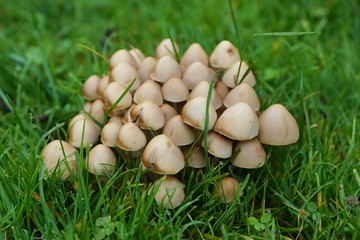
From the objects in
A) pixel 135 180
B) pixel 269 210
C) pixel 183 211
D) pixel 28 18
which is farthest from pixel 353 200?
pixel 28 18

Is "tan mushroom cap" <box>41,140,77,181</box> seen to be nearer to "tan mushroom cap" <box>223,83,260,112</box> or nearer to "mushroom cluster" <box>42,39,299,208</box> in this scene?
"mushroom cluster" <box>42,39,299,208</box>

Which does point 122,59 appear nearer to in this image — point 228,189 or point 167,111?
point 167,111

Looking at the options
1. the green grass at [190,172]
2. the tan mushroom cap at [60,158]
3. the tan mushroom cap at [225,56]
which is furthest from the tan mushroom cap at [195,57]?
the tan mushroom cap at [60,158]

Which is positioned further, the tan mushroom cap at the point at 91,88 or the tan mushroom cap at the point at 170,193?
the tan mushroom cap at the point at 91,88

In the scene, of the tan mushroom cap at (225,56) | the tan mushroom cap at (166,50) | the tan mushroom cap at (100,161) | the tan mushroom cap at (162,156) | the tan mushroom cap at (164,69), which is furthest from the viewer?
the tan mushroom cap at (166,50)

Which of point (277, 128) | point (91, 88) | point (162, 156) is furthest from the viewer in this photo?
point (91, 88)

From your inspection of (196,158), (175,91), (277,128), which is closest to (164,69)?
(175,91)

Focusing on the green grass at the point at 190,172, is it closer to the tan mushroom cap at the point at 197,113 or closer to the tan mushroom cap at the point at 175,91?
the tan mushroom cap at the point at 197,113
